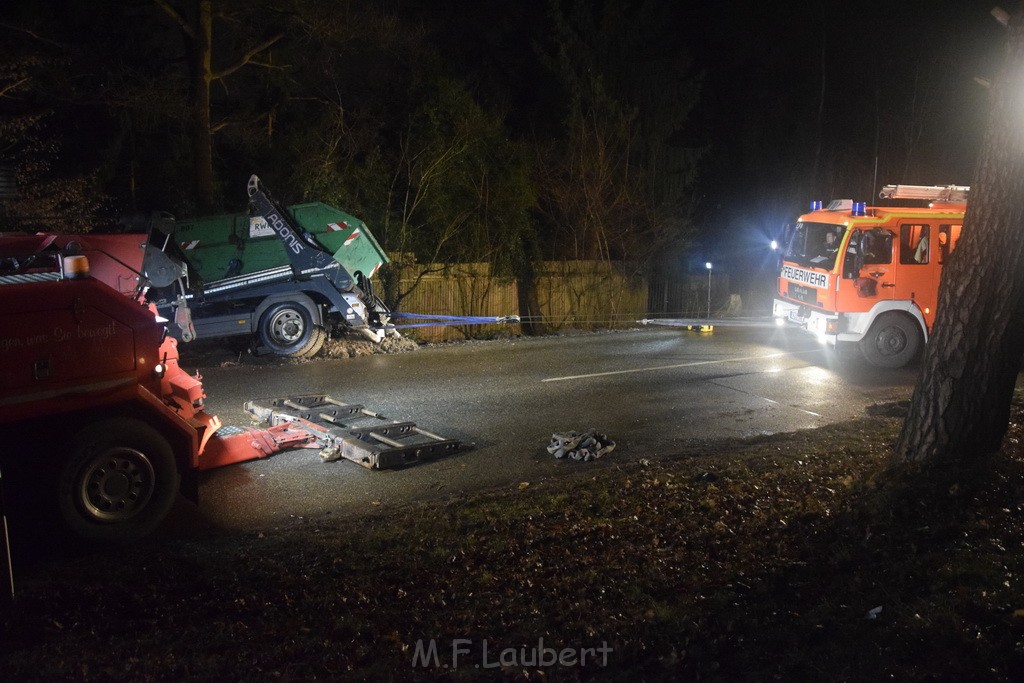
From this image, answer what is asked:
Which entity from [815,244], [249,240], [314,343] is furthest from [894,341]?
[249,240]

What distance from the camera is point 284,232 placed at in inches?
555

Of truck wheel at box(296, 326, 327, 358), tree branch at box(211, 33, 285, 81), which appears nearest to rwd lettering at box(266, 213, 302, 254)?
truck wheel at box(296, 326, 327, 358)

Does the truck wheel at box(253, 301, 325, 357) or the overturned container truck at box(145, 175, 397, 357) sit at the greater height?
the overturned container truck at box(145, 175, 397, 357)

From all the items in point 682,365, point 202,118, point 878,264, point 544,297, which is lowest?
point 682,365

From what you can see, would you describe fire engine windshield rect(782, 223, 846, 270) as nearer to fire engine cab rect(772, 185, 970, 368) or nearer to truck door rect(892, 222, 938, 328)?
fire engine cab rect(772, 185, 970, 368)

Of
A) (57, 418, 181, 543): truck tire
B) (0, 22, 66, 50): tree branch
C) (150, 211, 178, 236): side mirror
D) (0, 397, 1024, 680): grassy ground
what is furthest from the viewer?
(0, 22, 66, 50): tree branch

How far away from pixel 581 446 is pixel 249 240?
8.21 m

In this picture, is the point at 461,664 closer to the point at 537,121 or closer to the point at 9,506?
the point at 9,506

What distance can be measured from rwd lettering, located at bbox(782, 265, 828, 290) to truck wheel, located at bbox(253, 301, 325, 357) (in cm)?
853

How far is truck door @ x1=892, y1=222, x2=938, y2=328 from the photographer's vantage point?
13344 millimetres

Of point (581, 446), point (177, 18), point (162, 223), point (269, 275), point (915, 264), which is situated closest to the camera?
point (581, 446)

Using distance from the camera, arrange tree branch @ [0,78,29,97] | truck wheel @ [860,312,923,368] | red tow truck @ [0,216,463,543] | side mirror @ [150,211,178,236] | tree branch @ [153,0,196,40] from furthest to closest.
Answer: tree branch @ [153,0,196,40] < tree branch @ [0,78,29,97] < truck wheel @ [860,312,923,368] < side mirror @ [150,211,178,236] < red tow truck @ [0,216,463,543]

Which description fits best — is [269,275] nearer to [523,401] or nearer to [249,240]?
[249,240]

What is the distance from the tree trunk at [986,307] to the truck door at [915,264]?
7.55 m
